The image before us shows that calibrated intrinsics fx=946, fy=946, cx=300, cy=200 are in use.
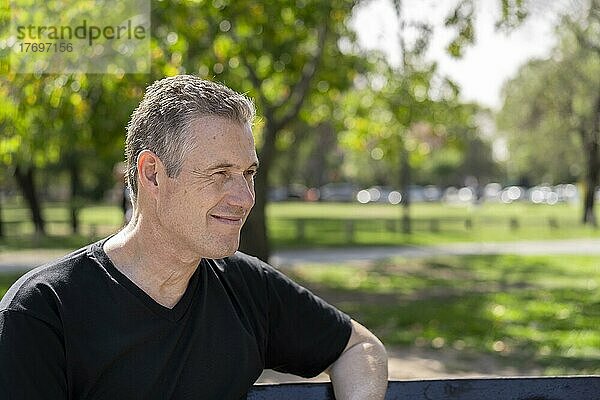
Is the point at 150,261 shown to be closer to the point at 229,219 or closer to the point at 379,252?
the point at 229,219

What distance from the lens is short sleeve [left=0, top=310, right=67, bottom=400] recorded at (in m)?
1.96

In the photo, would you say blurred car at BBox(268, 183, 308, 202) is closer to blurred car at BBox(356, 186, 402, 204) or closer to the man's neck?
blurred car at BBox(356, 186, 402, 204)

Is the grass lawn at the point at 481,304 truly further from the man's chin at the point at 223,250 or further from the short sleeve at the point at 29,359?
the short sleeve at the point at 29,359

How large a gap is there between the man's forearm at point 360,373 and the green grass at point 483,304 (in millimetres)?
4957

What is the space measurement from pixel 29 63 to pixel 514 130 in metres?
31.4

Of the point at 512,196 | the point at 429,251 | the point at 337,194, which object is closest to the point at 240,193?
the point at 429,251

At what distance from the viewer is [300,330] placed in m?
2.58

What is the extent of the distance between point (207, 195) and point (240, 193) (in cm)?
8

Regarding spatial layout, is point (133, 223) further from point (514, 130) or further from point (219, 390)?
point (514, 130)

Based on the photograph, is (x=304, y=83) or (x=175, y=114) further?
(x=304, y=83)

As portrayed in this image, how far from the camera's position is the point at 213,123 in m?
2.22

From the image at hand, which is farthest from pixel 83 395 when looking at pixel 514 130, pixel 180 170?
pixel 514 130

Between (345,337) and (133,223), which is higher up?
(133,223)

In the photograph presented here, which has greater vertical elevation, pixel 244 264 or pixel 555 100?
pixel 555 100
